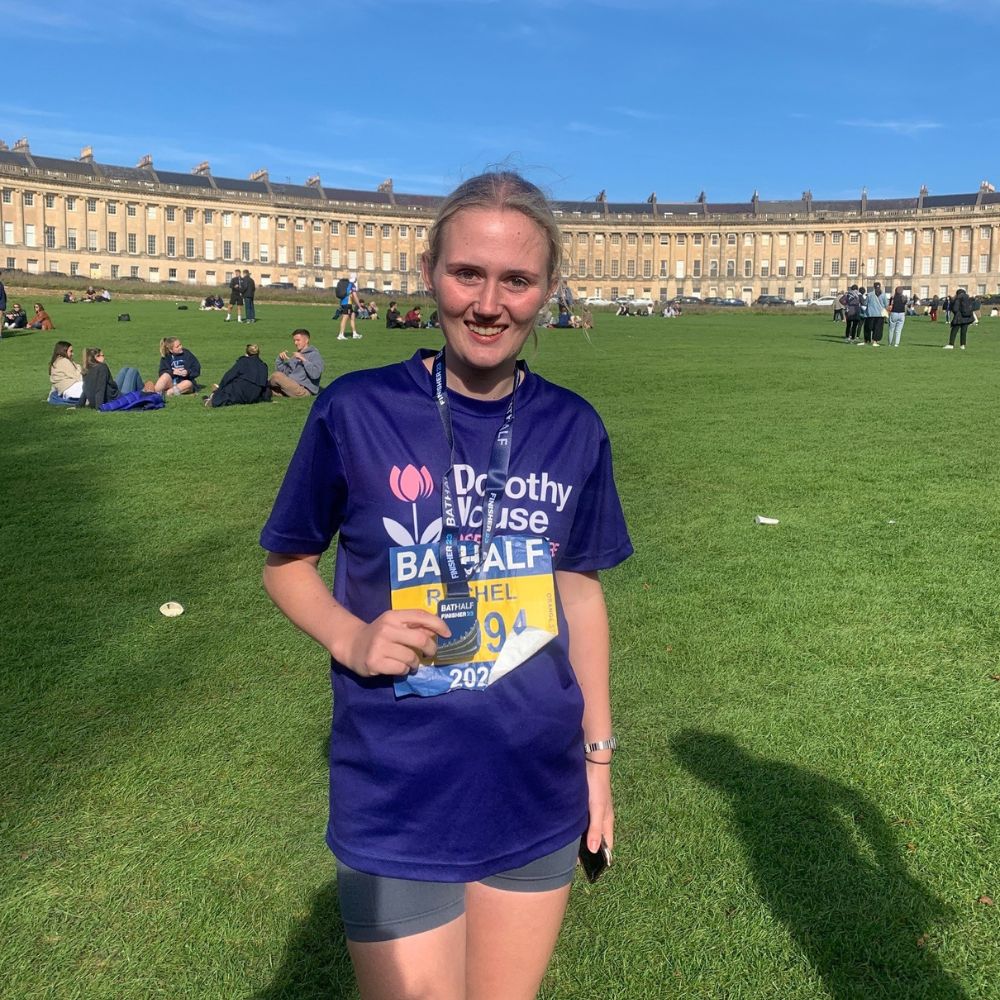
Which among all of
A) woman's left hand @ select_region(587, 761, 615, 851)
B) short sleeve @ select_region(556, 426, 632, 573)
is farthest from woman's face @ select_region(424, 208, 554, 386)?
woman's left hand @ select_region(587, 761, 615, 851)

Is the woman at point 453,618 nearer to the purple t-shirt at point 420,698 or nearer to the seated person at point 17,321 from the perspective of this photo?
the purple t-shirt at point 420,698

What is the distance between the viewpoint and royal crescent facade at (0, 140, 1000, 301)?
343 ft

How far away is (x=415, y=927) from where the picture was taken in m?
1.93

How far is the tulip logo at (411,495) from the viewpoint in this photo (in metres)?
1.95

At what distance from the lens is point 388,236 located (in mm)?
120875

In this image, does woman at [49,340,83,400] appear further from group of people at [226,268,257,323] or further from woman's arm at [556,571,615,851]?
group of people at [226,268,257,323]

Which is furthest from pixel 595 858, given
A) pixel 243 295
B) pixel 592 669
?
pixel 243 295

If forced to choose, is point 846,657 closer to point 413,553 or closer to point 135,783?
point 135,783

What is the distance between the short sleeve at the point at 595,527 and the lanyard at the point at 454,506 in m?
0.27

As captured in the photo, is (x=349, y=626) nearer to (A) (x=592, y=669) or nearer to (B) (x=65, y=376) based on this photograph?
(A) (x=592, y=669)

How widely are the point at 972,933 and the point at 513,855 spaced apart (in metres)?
2.15

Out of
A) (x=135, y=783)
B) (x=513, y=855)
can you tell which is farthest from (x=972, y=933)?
(x=135, y=783)

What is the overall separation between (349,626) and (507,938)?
30.2 inches

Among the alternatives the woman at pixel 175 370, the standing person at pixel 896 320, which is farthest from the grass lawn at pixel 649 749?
the standing person at pixel 896 320
